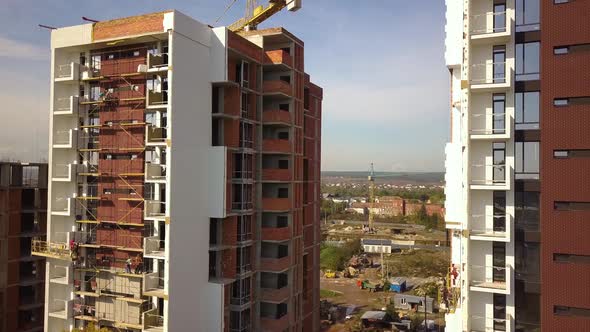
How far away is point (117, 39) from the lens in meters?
24.9

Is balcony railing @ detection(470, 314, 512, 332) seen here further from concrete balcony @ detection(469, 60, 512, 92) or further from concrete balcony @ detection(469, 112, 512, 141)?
concrete balcony @ detection(469, 60, 512, 92)

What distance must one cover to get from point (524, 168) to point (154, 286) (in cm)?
1964

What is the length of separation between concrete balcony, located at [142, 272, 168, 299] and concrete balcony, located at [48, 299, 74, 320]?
726 centimetres

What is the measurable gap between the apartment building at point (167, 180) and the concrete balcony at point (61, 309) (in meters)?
0.08

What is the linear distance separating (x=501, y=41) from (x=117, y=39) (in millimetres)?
20477

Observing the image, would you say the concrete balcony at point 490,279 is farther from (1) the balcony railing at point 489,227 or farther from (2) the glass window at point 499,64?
(2) the glass window at point 499,64

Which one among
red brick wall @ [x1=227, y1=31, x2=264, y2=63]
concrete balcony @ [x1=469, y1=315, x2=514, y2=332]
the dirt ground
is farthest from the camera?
the dirt ground

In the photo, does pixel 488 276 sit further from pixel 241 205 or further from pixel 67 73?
pixel 67 73

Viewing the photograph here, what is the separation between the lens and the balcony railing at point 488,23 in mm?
19102

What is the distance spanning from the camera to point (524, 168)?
1866 centimetres

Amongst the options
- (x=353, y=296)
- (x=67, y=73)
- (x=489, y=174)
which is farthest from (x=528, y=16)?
(x=353, y=296)

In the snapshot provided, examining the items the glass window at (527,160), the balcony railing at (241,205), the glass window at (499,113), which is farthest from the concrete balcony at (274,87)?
the glass window at (527,160)

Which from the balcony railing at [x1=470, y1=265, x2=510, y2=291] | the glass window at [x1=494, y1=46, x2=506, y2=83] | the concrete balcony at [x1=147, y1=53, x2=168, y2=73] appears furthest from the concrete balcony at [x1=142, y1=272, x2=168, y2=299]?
the glass window at [x1=494, y1=46, x2=506, y2=83]

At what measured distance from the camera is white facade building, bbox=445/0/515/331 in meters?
18.7
